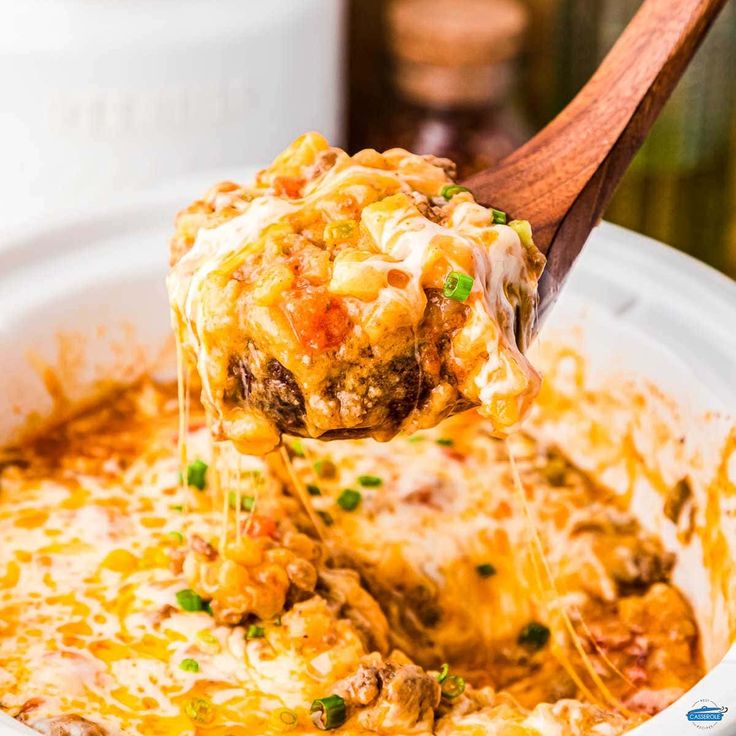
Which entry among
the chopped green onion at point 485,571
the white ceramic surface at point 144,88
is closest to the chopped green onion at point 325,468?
the chopped green onion at point 485,571

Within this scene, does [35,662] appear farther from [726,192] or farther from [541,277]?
[726,192]

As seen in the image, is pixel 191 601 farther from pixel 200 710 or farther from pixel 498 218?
pixel 498 218

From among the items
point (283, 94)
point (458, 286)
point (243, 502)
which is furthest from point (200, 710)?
point (283, 94)

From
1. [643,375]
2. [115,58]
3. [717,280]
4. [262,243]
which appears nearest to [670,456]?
→ [643,375]

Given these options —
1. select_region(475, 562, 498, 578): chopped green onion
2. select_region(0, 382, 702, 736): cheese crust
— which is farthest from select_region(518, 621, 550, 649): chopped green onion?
select_region(475, 562, 498, 578): chopped green onion

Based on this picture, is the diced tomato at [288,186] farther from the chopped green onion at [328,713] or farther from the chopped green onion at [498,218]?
the chopped green onion at [328,713]
